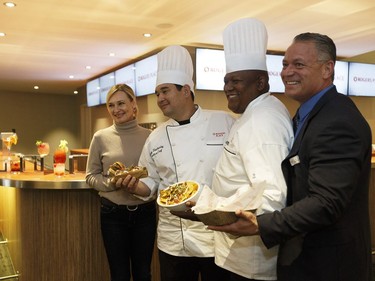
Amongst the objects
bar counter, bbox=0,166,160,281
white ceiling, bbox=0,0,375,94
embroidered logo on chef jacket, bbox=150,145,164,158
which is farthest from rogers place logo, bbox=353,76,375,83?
embroidered logo on chef jacket, bbox=150,145,164,158

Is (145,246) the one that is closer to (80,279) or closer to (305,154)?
(80,279)

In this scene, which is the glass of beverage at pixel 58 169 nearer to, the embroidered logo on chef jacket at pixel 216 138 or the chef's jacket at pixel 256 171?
the embroidered logo on chef jacket at pixel 216 138

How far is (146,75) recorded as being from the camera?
6.04 meters

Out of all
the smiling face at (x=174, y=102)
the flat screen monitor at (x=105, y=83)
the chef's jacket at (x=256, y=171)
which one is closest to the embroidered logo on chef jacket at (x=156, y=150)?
the smiling face at (x=174, y=102)

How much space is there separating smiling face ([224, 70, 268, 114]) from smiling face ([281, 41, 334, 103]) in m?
0.20

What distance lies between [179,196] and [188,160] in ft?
1.15

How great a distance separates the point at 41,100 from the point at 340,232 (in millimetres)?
11785

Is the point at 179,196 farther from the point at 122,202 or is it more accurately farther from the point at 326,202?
the point at 122,202

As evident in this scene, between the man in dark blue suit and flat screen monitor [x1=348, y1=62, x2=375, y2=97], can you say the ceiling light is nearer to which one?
the man in dark blue suit

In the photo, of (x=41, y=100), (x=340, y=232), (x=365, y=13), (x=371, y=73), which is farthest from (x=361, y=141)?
(x=41, y=100)

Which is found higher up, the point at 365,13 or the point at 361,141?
the point at 365,13

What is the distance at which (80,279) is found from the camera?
9.43ft

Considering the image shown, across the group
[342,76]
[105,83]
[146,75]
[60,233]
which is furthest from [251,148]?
[105,83]

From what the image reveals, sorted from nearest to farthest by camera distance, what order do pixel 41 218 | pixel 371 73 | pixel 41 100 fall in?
pixel 41 218 < pixel 371 73 < pixel 41 100
